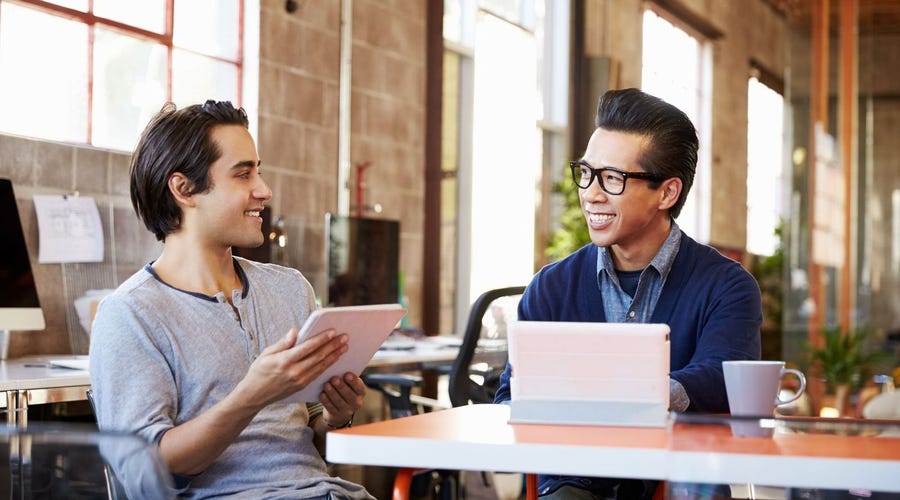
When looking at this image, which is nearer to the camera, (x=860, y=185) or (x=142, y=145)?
(x=142, y=145)

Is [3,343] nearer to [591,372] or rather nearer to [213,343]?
[213,343]

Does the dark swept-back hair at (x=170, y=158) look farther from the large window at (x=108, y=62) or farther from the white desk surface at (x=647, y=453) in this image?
the large window at (x=108, y=62)

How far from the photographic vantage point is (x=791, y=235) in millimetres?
8961

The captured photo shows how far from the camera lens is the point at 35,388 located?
2836 millimetres

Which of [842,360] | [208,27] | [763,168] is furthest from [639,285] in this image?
[763,168]

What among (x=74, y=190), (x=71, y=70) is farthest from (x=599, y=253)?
(x=71, y=70)

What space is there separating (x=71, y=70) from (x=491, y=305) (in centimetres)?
173

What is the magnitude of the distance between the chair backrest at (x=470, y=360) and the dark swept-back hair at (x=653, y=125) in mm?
1457

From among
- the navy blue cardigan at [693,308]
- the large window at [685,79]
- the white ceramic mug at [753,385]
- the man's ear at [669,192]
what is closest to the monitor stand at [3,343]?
the navy blue cardigan at [693,308]

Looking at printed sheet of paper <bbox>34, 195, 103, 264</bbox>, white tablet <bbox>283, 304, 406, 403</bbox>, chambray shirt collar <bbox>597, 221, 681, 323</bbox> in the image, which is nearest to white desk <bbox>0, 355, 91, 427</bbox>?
printed sheet of paper <bbox>34, 195, 103, 264</bbox>

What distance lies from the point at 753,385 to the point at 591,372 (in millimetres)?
268

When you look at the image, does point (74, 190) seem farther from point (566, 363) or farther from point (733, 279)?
point (566, 363)

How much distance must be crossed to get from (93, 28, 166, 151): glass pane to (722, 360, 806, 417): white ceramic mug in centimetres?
309

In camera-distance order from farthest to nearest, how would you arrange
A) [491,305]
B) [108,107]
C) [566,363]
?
[108,107] < [491,305] < [566,363]
